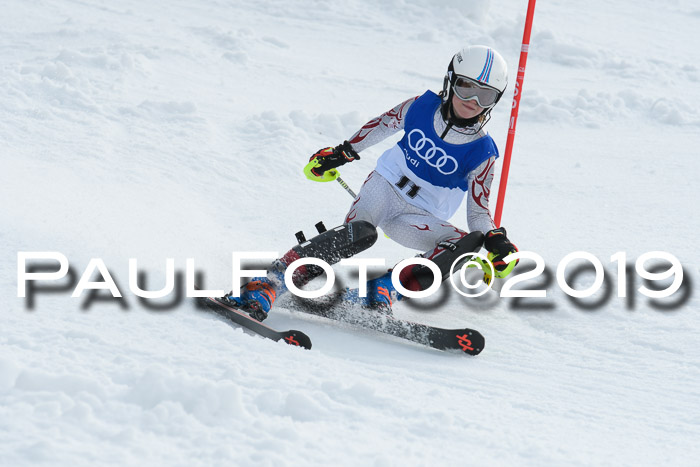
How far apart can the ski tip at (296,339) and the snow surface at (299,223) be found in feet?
0.42

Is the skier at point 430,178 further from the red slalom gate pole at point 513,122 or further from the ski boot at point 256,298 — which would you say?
the red slalom gate pole at point 513,122

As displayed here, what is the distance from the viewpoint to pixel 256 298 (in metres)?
3.49

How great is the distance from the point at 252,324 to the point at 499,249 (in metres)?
1.23

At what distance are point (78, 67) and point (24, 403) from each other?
586 centimetres

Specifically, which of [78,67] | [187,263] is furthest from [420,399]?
[78,67]

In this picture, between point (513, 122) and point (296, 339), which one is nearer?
point (296, 339)

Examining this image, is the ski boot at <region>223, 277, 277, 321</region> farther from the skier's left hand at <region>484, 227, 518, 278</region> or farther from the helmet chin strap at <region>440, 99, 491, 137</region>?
the helmet chin strap at <region>440, 99, 491, 137</region>

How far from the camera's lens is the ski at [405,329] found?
3.51 m

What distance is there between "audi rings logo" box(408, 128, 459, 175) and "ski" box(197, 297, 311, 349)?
3.89ft

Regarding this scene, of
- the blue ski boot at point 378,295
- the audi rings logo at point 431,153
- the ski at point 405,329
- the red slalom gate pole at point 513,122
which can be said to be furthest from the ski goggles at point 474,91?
the red slalom gate pole at point 513,122

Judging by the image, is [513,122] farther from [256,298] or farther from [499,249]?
[256,298]

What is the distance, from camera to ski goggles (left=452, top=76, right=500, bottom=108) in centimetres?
369

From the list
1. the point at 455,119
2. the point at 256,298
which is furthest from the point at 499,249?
the point at 256,298

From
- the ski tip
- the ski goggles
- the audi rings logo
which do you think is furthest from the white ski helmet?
the ski tip
